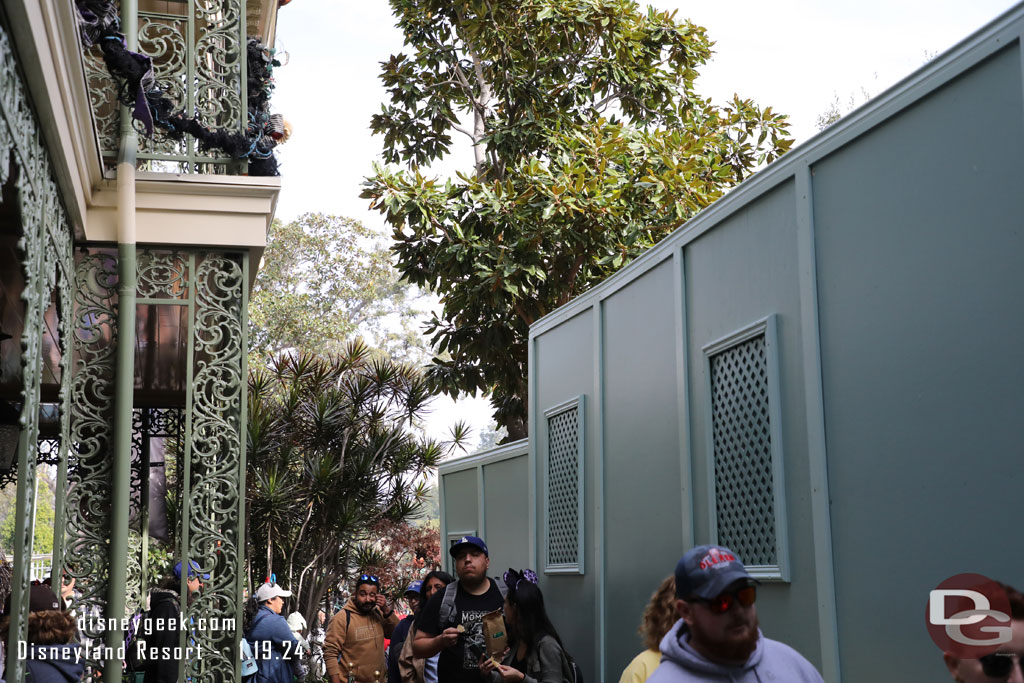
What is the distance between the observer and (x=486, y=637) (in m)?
6.04

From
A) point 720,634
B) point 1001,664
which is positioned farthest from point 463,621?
point 1001,664

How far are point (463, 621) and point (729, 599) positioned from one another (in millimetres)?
3710

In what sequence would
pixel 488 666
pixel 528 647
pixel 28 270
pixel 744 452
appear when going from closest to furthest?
pixel 28 270, pixel 744 452, pixel 488 666, pixel 528 647

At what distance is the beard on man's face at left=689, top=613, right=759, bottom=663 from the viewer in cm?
280

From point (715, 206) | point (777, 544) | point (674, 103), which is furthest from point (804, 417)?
point (674, 103)

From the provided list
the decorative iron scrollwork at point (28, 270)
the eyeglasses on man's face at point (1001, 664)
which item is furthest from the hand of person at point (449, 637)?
the eyeglasses on man's face at point (1001, 664)

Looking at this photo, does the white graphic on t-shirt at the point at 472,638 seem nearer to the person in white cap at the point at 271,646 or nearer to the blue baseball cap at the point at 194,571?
the blue baseball cap at the point at 194,571

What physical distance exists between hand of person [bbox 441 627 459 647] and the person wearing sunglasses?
3.76 meters

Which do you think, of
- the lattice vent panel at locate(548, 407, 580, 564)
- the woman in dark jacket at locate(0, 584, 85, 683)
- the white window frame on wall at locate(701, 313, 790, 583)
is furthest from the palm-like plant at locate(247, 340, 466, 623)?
the white window frame on wall at locate(701, 313, 790, 583)

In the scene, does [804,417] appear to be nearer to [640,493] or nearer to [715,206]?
[715,206]

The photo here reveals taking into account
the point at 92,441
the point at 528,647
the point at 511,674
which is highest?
the point at 92,441

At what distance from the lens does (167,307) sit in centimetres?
775

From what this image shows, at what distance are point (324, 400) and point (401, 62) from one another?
18.2ft

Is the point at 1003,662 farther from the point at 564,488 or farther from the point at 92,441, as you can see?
the point at 564,488
